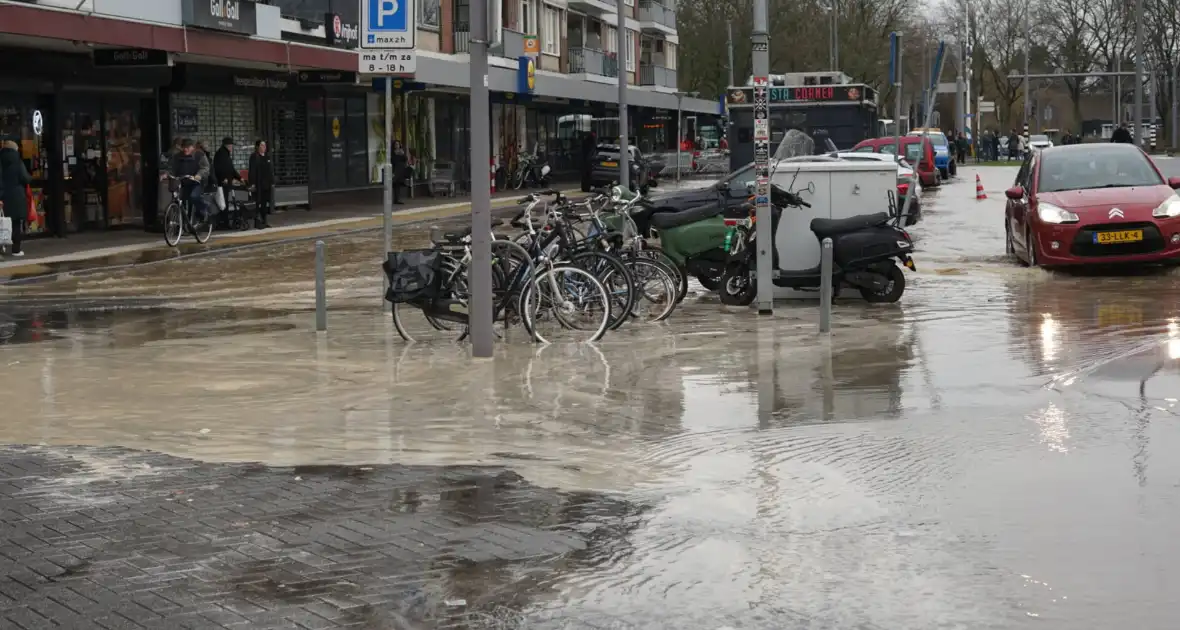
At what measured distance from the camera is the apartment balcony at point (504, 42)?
49.6m

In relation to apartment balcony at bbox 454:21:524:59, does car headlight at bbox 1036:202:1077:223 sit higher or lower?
lower

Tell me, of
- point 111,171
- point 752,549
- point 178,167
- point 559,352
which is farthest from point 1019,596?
point 111,171

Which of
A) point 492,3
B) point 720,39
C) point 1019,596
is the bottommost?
point 1019,596

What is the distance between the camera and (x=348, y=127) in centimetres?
4119

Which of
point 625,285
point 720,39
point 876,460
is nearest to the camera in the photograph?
point 876,460

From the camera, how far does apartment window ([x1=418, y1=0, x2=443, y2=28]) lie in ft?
153

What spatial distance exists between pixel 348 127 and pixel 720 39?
50589mm

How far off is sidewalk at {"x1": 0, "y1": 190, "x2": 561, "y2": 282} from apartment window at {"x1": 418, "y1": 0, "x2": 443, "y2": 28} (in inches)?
256

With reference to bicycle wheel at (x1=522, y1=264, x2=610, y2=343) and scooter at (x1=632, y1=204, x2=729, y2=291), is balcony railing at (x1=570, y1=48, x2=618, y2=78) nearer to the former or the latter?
scooter at (x1=632, y1=204, x2=729, y2=291)

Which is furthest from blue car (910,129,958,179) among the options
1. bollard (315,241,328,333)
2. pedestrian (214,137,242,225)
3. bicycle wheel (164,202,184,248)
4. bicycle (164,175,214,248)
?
bollard (315,241,328,333)

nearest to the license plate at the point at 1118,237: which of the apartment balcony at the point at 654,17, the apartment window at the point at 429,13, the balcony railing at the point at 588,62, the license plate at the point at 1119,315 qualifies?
the license plate at the point at 1119,315

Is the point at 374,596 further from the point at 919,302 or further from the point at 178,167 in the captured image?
the point at 178,167

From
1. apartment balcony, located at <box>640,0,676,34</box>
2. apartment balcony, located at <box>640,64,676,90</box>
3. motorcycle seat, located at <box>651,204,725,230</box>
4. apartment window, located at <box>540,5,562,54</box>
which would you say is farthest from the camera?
apartment balcony, located at <box>640,0,676,34</box>

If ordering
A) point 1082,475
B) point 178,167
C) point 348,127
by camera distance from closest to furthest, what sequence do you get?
point 1082,475
point 178,167
point 348,127
